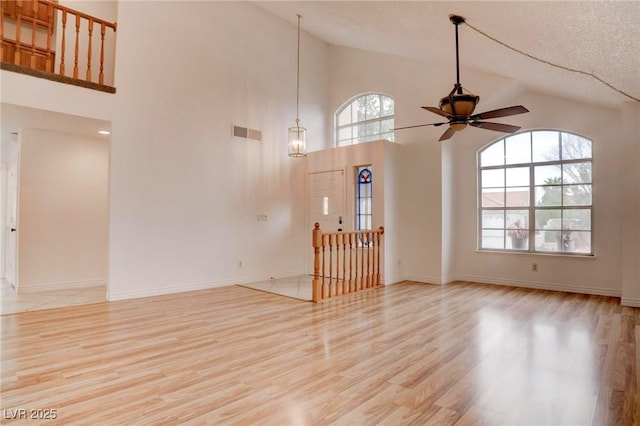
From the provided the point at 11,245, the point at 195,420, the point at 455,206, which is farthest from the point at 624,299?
the point at 11,245

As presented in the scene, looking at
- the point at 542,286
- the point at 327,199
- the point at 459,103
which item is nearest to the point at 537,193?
the point at 542,286

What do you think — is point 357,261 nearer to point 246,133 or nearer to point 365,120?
point 246,133

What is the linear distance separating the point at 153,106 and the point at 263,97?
85.1 inches

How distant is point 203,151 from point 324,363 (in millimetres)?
4345

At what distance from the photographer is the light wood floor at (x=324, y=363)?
2.23 metres

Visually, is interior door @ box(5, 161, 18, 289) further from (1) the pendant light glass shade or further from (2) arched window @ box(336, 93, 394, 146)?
(2) arched window @ box(336, 93, 394, 146)

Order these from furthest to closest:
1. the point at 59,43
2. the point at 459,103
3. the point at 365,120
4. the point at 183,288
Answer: the point at 365,120, the point at 183,288, the point at 59,43, the point at 459,103

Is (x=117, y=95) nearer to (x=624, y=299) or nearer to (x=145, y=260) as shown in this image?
(x=145, y=260)

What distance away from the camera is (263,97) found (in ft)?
22.9

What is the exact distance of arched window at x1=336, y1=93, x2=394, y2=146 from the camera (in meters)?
7.47

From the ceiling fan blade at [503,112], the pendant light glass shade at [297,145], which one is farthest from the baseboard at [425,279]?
the ceiling fan blade at [503,112]

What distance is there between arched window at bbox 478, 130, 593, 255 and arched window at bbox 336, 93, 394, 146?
6.53 feet

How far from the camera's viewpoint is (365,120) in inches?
307

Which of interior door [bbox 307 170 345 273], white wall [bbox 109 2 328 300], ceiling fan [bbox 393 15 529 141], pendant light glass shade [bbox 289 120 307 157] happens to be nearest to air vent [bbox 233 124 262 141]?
white wall [bbox 109 2 328 300]
